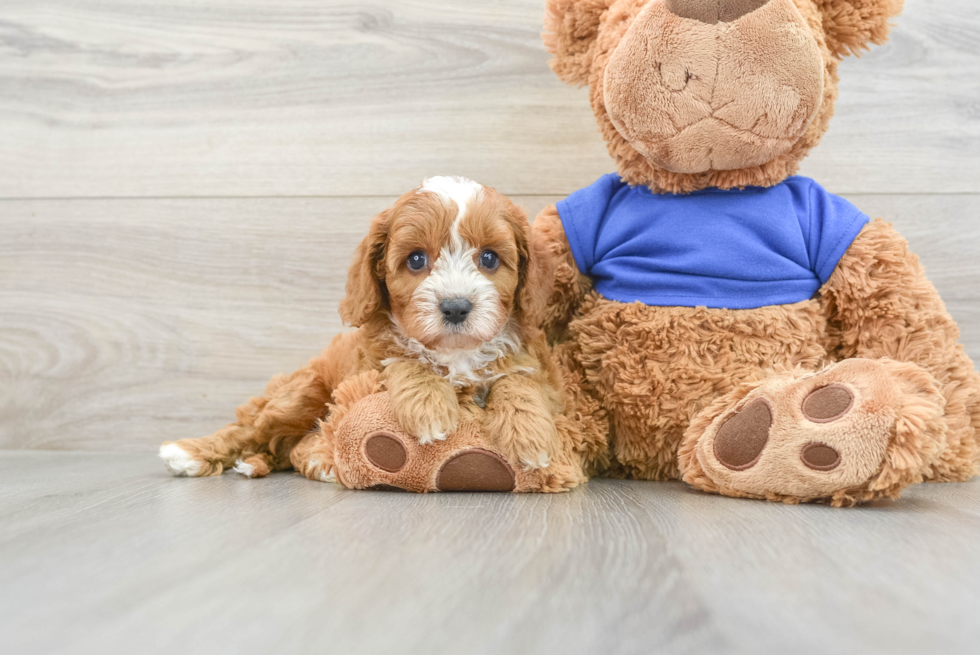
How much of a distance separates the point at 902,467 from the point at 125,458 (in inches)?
68.2

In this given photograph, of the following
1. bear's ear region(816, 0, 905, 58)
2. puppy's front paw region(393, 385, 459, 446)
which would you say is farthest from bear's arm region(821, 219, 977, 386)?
puppy's front paw region(393, 385, 459, 446)

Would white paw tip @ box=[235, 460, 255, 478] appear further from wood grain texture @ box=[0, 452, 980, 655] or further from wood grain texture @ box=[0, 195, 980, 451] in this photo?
wood grain texture @ box=[0, 195, 980, 451]

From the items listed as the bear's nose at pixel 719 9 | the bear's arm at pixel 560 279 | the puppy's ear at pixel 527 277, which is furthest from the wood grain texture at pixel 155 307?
the bear's nose at pixel 719 9

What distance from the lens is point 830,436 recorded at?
3.66ft

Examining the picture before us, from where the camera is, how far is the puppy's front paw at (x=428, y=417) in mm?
1226

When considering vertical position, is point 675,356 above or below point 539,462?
above

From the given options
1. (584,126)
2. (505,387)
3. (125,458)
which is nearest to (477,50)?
(584,126)

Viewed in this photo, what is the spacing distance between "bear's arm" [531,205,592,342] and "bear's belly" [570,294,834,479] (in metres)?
0.09

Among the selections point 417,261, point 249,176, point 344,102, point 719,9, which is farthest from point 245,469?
point 719,9

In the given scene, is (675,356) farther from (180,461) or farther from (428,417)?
(180,461)

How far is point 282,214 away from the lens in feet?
6.44

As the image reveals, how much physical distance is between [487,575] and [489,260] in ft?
2.10

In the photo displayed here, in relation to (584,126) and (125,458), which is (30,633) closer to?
(125,458)

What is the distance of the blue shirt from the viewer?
4.56 feet
